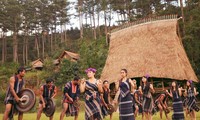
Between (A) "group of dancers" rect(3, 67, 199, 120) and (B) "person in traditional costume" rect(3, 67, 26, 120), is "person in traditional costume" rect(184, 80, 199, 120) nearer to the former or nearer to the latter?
(A) "group of dancers" rect(3, 67, 199, 120)

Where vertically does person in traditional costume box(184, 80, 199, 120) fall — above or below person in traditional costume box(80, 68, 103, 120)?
below

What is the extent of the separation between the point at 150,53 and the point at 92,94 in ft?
69.3

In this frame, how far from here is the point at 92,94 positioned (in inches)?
304

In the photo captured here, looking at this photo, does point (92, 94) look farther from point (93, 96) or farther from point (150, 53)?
point (150, 53)

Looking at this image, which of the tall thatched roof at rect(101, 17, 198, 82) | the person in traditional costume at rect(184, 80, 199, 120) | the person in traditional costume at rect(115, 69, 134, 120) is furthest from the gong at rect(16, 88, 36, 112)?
the tall thatched roof at rect(101, 17, 198, 82)

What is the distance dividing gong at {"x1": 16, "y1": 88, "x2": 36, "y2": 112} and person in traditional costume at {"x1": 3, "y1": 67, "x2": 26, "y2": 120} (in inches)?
4.5

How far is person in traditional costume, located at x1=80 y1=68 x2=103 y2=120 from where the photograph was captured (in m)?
7.62

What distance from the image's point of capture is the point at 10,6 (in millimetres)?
52000

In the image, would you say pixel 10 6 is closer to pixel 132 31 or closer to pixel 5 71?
pixel 5 71

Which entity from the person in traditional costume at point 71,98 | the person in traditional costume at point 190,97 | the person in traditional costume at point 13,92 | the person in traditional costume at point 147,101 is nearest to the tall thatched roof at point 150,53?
the person in traditional costume at point 190,97

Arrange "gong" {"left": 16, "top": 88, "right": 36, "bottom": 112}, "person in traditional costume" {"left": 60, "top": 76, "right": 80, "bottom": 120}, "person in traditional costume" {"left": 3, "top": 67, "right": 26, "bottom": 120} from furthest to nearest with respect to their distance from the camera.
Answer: "person in traditional costume" {"left": 60, "top": 76, "right": 80, "bottom": 120} < "gong" {"left": 16, "top": 88, "right": 36, "bottom": 112} < "person in traditional costume" {"left": 3, "top": 67, "right": 26, "bottom": 120}

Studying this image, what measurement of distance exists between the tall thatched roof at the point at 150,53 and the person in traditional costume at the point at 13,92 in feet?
59.7

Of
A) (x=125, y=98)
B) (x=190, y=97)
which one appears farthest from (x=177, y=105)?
(x=125, y=98)

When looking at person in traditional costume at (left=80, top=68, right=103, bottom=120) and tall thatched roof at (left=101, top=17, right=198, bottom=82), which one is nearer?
person in traditional costume at (left=80, top=68, right=103, bottom=120)
